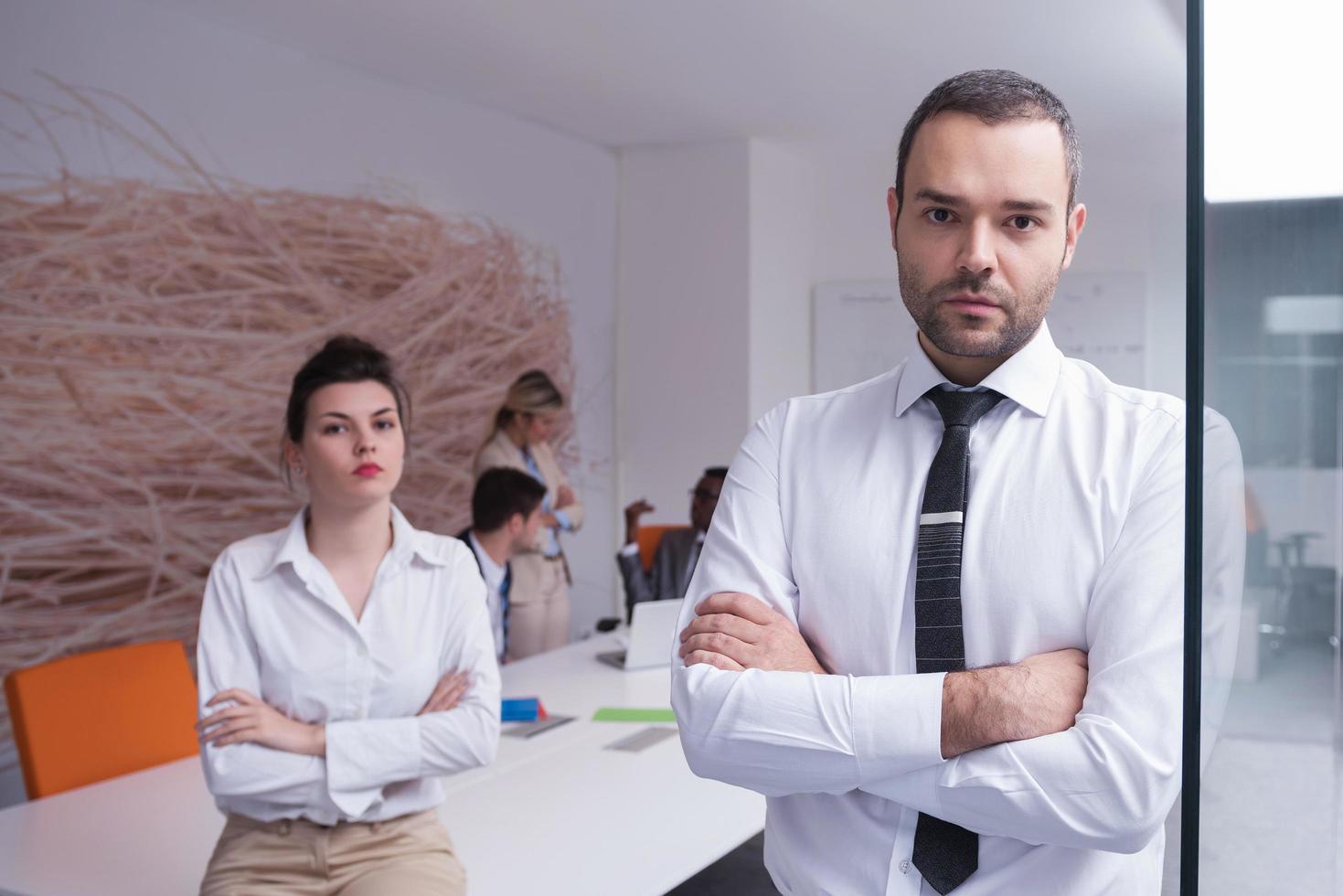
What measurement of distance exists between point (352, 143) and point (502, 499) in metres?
2.22

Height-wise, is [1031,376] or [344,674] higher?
[1031,376]

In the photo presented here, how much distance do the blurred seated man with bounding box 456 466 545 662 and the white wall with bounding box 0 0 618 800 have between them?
1.78m

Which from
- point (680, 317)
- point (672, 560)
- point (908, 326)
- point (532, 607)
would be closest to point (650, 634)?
point (672, 560)

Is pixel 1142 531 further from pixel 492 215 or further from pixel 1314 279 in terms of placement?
pixel 492 215

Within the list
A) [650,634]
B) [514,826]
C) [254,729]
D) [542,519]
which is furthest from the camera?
[542,519]

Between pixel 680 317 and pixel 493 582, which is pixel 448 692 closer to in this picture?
pixel 493 582

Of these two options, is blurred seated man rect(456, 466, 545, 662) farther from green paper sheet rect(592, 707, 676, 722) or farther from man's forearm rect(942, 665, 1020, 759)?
man's forearm rect(942, 665, 1020, 759)

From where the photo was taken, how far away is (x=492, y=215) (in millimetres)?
6496

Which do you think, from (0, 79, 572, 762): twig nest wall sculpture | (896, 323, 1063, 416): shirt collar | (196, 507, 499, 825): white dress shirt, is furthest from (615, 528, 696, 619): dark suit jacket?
(896, 323, 1063, 416): shirt collar

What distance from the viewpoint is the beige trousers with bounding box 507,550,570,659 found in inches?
207

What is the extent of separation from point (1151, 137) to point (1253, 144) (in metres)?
6.79

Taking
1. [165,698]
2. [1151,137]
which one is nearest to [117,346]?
[165,698]

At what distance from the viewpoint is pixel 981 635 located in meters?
1.26

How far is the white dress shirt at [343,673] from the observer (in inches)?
83.4
